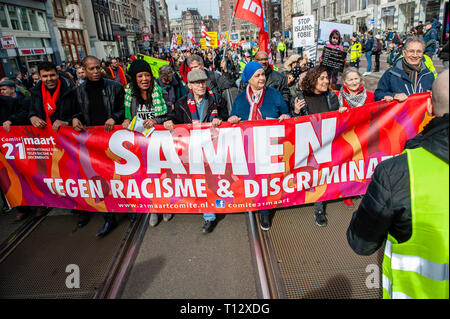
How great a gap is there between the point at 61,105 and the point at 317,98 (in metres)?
3.32

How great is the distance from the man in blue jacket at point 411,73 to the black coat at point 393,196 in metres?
2.91

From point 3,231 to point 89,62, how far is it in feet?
8.54

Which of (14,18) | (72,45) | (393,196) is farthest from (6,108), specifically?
(72,45)

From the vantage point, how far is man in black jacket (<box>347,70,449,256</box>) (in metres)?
1.21

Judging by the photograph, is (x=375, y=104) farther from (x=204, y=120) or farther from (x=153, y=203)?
(x=153, y=203)

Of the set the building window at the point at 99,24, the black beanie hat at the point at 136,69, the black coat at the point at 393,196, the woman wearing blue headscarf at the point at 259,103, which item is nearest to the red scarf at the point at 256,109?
the woman wearing blue headscarf at the point at 259,103

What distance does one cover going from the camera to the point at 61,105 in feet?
12.8

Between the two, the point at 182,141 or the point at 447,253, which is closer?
the point at 447,253

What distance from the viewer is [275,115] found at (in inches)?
144

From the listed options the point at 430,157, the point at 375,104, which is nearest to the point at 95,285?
the point at 430,157

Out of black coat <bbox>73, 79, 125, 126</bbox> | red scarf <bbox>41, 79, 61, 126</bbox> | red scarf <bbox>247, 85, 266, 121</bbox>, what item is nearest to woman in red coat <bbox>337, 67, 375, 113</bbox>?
red scarf <bbox>247, 85, 266, 121</bbox>

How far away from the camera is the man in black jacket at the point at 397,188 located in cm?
121

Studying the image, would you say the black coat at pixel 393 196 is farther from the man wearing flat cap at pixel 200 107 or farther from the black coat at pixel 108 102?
the black coat at pixel 108 102

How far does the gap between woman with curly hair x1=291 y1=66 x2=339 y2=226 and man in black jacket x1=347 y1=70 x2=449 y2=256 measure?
216cm
